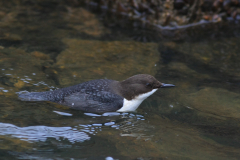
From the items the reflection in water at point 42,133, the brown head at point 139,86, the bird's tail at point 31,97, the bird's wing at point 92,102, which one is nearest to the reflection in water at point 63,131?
the reflection in water at point 42,133

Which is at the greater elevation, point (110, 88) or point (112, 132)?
point (110, 88)

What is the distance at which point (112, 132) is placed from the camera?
4051mm

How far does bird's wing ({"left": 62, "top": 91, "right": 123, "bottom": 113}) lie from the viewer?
4.50 metres

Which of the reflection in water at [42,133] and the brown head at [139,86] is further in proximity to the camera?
the brown head at [139,86]

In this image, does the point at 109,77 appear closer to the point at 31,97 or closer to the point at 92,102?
the point at 92,102

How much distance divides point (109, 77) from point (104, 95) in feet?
3.40

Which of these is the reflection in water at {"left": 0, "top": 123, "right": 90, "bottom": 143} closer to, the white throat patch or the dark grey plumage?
the dark grey plumage

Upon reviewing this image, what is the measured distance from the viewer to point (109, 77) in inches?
219

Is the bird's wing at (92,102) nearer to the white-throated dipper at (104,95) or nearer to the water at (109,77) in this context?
the white-throated dipper at (104,95)

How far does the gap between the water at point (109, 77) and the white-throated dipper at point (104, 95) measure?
0.10 metres

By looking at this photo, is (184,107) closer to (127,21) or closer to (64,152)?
(64,152)

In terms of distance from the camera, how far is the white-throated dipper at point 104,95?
4.51 m

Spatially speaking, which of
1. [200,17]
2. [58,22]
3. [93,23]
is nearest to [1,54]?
[58,22]

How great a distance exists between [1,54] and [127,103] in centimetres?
272
